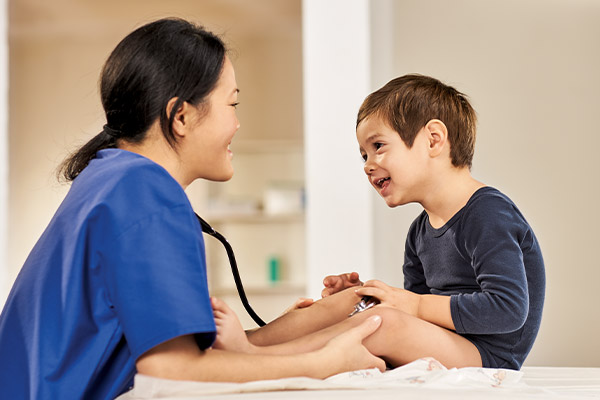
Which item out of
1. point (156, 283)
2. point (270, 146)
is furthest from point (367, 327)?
point (270, 146)

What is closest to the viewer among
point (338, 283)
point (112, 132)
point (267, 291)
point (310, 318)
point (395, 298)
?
point (112, 132)

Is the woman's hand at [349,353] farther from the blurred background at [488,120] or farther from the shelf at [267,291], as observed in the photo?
the shelf at [267,291]

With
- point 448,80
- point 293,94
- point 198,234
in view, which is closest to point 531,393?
point 198,234

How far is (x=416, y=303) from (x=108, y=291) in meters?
0.57

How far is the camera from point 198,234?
2.98 feet

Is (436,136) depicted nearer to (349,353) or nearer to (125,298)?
(349,353)

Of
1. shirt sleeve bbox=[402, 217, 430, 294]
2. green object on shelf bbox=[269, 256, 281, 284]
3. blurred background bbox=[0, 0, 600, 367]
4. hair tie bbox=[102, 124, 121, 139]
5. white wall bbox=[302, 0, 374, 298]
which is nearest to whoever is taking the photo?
hair tie bbox=[102, 124, 121, 139]

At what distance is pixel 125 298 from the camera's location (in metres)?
0.83

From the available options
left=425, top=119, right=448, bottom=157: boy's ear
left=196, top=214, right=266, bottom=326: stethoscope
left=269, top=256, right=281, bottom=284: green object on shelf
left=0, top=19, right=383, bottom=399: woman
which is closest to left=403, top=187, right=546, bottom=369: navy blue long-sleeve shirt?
left=425, top=119, right=448, bottom=157: boy's ear

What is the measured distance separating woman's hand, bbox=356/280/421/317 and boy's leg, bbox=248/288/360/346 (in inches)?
4.0

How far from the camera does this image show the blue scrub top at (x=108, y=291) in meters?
0.83

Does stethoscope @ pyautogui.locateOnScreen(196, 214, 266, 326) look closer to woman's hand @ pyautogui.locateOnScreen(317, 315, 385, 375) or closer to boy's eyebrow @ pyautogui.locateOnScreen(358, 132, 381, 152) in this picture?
woman's hand @ pyautogui.locateOnScreen(317, 315, 385, 375)

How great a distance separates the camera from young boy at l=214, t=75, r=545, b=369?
112cm

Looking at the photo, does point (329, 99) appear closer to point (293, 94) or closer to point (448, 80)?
point (448, 80)
